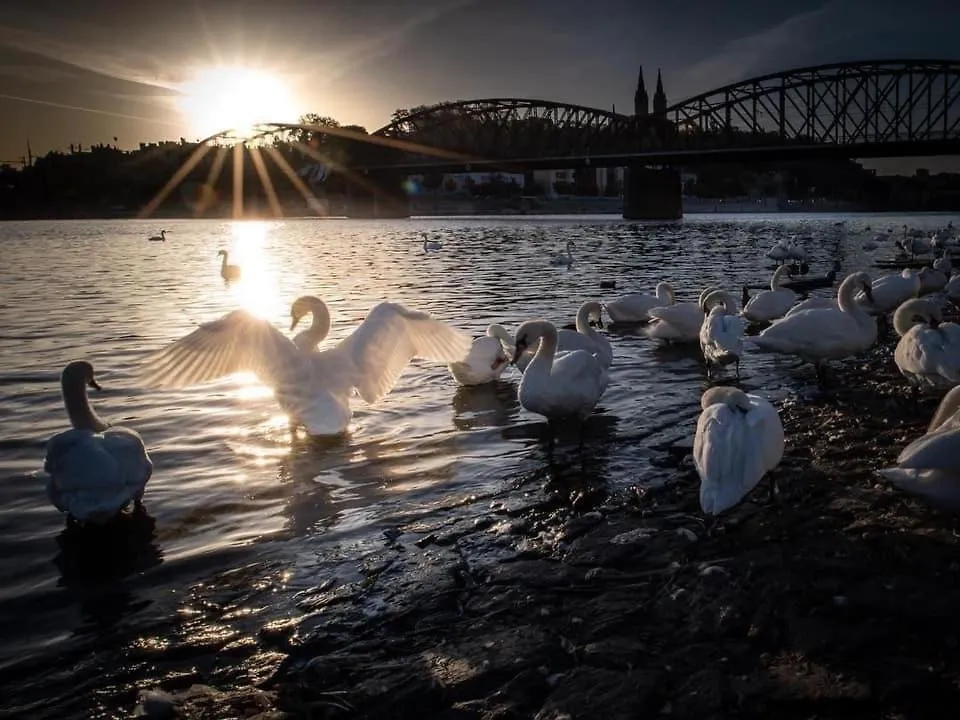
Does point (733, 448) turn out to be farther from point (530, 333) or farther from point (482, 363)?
point (482, 363)

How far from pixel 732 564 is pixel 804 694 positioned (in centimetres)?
132

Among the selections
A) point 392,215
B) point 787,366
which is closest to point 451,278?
point 787,366

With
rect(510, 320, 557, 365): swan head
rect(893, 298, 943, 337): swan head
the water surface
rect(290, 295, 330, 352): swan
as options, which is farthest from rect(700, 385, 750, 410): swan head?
rect(893, 298, 943, 337): swan head

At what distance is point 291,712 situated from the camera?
147 inches

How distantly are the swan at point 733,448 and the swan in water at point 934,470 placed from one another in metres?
0.79

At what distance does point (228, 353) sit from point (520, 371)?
4.68 meters

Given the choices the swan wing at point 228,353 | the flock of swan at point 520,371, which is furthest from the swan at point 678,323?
the swan wing at point 228,353

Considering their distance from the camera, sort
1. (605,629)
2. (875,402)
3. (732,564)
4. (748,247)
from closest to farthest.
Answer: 1. (605,629)
2. (732,564)
3. (875,402)
4. (748,247)

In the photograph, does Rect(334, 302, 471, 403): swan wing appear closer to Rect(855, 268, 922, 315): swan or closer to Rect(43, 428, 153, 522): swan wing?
Rect(43, 428, 153, 522): swan wing

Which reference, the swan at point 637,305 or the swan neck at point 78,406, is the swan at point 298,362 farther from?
the swan at point 637,305

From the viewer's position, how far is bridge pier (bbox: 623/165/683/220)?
4582 inches

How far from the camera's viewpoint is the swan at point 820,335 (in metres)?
9.66

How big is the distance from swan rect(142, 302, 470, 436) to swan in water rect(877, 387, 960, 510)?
193 inches

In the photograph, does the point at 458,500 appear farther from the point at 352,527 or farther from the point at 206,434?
Answer: the point at 206,434
